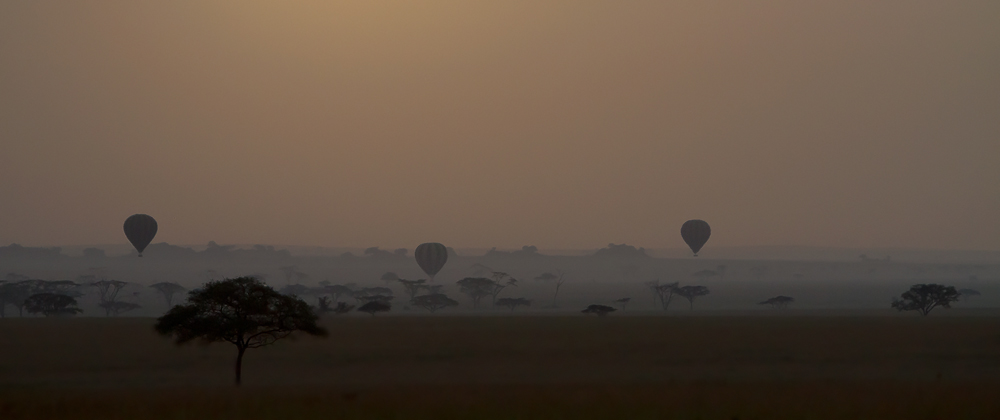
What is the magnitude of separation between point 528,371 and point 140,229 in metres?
90.7

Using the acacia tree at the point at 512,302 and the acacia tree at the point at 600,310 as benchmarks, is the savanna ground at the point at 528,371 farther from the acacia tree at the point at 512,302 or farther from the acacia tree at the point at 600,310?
the acacia tree at the point at 512,302

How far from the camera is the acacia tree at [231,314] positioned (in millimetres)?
38469

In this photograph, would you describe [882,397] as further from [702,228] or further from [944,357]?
[702,228]

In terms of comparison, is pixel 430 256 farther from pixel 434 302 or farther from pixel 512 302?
pixel 434 302

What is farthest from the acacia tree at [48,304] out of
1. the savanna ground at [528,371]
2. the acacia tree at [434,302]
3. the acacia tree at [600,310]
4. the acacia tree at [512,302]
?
the acacia tree at [512,302]

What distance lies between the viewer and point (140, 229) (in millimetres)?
121375

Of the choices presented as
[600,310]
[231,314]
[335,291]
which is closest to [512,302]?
[600,310]

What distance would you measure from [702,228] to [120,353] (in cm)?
10063

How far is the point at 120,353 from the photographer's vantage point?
52406 millimetres

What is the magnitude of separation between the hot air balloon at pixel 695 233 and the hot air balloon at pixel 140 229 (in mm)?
75636

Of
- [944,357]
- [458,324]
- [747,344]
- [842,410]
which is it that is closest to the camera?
[842,410]

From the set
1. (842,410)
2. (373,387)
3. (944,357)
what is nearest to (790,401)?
(842,410)

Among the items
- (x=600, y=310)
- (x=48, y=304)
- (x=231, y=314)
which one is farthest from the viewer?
(x=600, y=310)

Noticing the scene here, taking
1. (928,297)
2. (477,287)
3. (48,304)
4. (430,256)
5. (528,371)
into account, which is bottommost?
(528,371)
